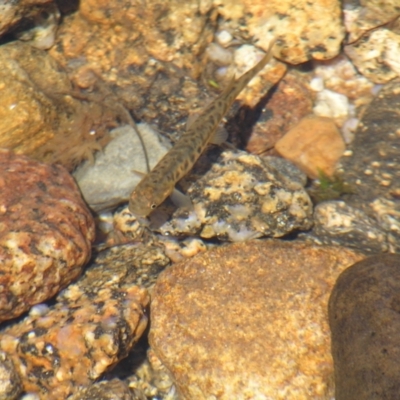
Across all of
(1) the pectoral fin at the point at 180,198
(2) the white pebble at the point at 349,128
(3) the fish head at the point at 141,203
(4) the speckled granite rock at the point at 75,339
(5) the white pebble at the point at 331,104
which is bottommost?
(2) the white pebble at the point at 349,128

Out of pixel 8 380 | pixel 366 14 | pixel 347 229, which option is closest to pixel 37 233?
pixel 8 380

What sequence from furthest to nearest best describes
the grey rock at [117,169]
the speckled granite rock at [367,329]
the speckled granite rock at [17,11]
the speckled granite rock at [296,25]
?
the speckled granite rock at [296,25]
the grey rock at [117,169]
the speckled granite rock at [17,11]
the speckled granite rock at [367,329]

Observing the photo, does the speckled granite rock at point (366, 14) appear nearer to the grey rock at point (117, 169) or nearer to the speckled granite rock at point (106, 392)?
the grey rock at point (117, 169)

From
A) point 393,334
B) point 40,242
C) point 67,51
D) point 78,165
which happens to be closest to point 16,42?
point 67,51

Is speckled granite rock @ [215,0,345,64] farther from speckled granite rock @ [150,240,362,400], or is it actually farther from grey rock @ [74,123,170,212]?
speckled granite rock @ [150,240,362,400]

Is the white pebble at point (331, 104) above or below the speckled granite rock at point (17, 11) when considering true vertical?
below

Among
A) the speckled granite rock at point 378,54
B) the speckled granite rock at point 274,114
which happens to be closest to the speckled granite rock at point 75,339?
Answer: the speckled granite rock at point 274,114

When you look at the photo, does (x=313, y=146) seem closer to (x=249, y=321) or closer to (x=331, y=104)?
(x=331, y=104)
